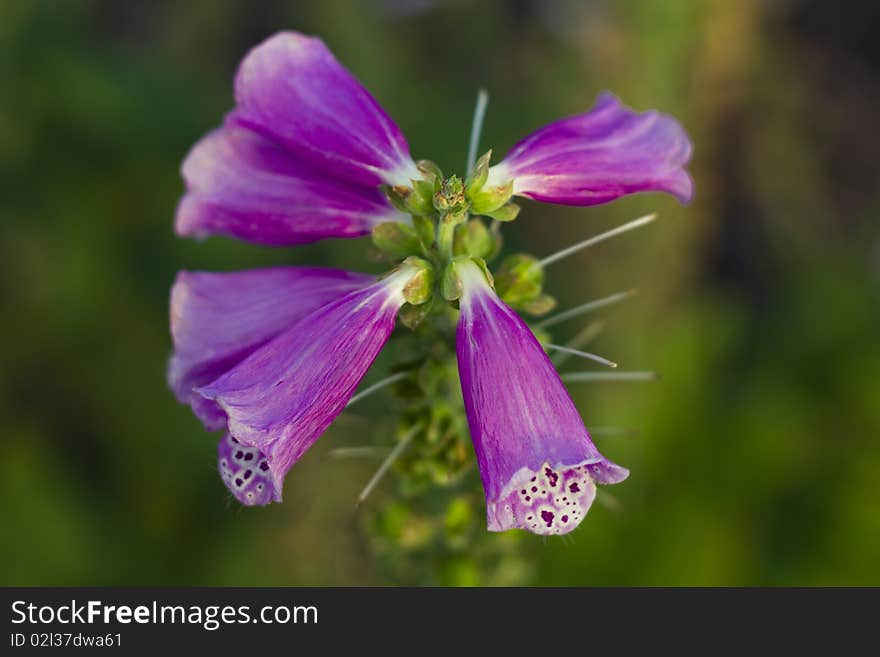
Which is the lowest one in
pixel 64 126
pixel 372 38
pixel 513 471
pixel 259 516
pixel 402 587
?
pixel 513 471

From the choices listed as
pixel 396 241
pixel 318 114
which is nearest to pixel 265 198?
pixel 318 114

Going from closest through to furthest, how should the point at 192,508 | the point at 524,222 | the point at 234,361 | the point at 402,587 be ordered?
1. the point at 234,361
2. the point at 402,587
3. the point at 192,508
4. the point at 524,222

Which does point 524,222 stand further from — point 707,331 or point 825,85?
point 825,85

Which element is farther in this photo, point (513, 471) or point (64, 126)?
point (64, 126)

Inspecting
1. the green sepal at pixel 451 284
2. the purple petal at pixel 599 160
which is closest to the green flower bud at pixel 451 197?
the green sepal at pixel 451 284

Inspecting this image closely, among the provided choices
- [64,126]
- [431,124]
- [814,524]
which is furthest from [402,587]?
[64,126]

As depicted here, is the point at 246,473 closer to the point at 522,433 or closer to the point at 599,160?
the point at 522,433

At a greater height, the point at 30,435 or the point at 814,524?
the point at 30,435
